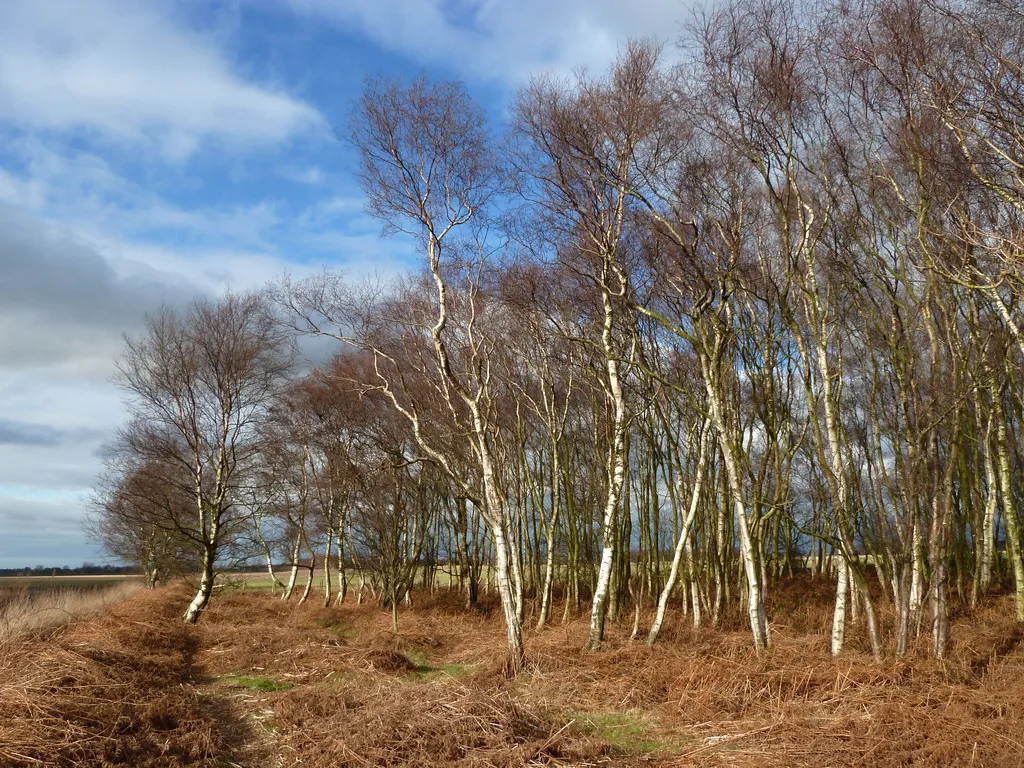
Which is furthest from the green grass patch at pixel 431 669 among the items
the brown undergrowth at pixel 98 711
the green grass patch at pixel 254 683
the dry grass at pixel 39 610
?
the dry grass at pixel 39 610

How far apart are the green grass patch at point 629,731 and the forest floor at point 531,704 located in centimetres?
3

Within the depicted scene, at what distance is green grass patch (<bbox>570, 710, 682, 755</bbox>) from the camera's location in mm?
7066

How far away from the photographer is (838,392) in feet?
37.8

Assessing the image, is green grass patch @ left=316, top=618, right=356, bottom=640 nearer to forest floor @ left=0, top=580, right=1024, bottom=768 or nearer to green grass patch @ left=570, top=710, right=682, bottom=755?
forest floor @ left=0, top=580, right=1024, bottom=768

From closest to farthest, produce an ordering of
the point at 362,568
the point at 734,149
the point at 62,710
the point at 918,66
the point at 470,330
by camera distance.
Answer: the point at 62,710 < the point at 918,66 < the point at 734,149 < the point at 470,330 < the point at 362,568

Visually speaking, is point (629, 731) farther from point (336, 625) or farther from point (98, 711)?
point (336, 625)

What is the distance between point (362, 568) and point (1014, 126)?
18836mm

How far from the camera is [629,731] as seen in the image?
7668 millimetres

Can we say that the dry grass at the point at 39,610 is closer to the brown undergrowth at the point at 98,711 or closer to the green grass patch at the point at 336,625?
the brown undergrowth at the point at 98,711

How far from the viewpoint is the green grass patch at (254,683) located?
32.4ft

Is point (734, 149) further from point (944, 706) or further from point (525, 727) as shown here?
point (525, 727)

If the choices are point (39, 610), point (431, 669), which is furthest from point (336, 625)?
point (431, 669)

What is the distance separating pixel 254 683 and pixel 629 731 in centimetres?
550

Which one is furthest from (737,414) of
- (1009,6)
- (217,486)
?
(217,486)
